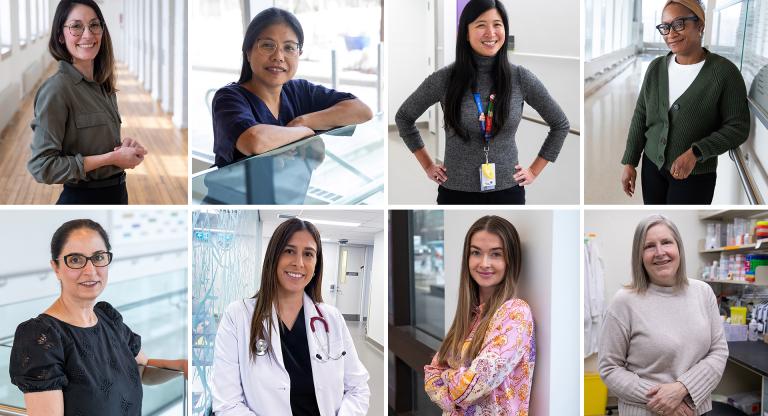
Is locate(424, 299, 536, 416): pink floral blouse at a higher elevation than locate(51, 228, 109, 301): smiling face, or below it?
below

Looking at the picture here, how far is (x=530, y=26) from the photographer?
7.42 ft

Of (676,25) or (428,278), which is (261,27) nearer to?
(428,278)

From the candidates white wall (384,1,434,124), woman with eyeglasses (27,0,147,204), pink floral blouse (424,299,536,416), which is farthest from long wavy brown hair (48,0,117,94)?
pink floral blouse (424,299,536,416)

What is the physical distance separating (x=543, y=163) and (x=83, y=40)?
1.56 m

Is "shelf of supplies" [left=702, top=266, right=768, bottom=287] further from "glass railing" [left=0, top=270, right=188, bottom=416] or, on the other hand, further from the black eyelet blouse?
the black eyelet blouse

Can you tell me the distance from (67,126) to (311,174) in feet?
2.61

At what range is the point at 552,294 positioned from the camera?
2.23 m

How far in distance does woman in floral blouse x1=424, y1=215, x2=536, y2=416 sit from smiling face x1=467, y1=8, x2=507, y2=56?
550mm

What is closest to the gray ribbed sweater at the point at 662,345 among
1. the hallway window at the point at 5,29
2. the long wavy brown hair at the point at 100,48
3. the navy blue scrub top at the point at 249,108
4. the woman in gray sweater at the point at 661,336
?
the woman in gray sweater at the point at 661,336

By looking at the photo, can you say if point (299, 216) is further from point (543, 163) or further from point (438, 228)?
point (543, 163)

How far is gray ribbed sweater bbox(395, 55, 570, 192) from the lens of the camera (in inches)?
89.6

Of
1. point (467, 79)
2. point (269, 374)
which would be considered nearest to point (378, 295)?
point (269, 374)

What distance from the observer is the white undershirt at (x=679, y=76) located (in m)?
2.25

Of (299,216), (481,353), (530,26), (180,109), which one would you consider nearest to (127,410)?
(299,216)
